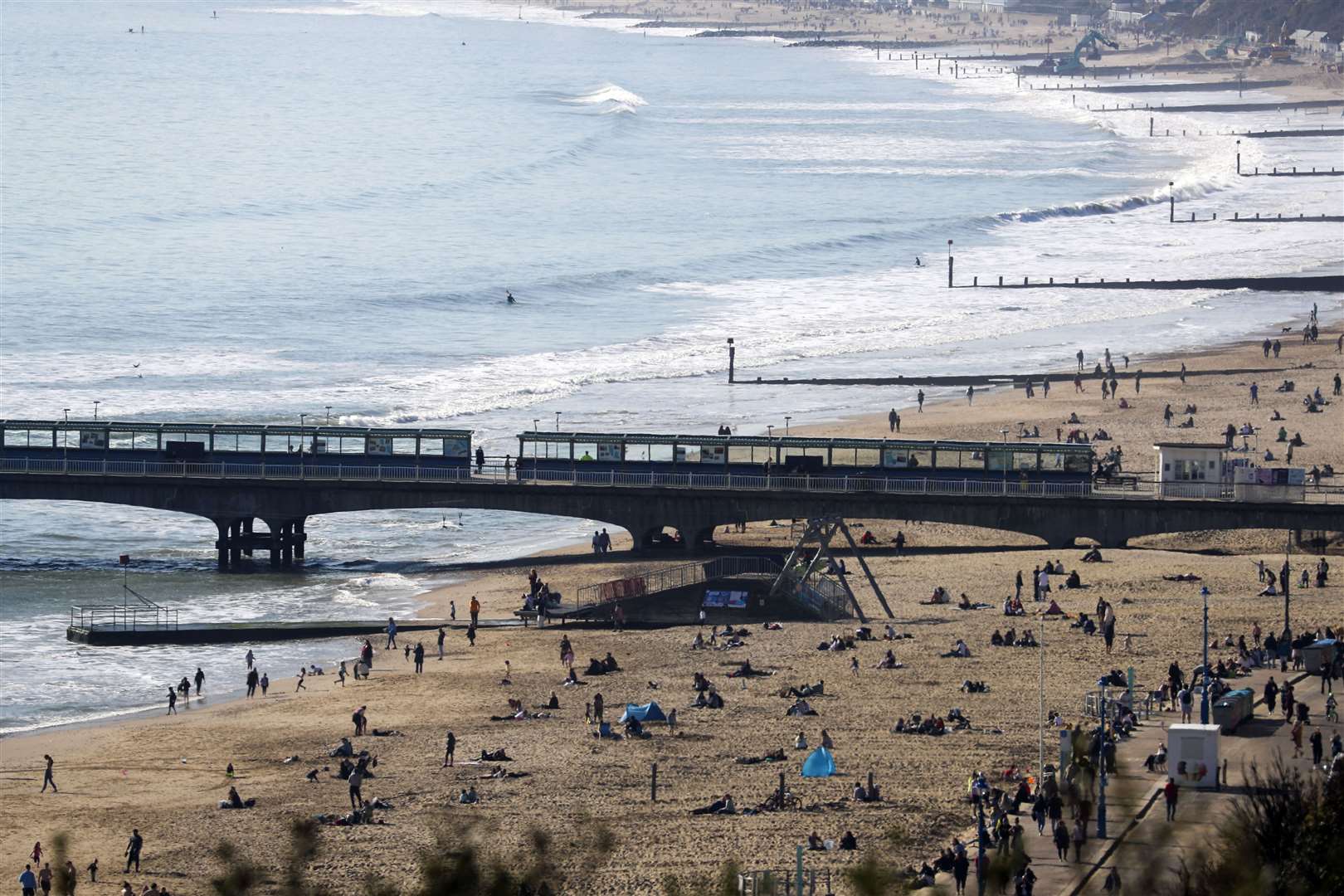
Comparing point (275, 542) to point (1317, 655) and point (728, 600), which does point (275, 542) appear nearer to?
point (728, 600)

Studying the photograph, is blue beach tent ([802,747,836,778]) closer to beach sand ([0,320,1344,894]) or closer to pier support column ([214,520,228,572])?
beach sand ([0,320,1344,894])

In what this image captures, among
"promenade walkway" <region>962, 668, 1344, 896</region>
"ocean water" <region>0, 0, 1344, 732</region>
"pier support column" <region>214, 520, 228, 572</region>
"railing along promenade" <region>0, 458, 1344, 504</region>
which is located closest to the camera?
"promenade walkway" <region>962, 668, 1344, 896</region>

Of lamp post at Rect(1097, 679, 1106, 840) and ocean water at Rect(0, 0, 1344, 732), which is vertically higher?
ocean water at Rect(0, 0, 1344, 732)

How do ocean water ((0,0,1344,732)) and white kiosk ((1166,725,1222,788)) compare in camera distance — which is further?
ocean water ((0,0,1344,732))

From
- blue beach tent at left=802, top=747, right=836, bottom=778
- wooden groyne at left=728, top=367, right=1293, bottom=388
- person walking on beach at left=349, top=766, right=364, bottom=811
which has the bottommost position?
person walking on beach at left=349, top=766, right=364, bottom=811

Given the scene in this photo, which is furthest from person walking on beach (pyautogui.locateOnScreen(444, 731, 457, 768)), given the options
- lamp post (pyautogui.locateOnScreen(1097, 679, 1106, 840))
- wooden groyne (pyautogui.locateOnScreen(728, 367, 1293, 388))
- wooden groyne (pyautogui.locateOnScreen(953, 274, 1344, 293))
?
wooden groyne (pyautogui.locateOnScreen(953, 274, 1344, 293))
